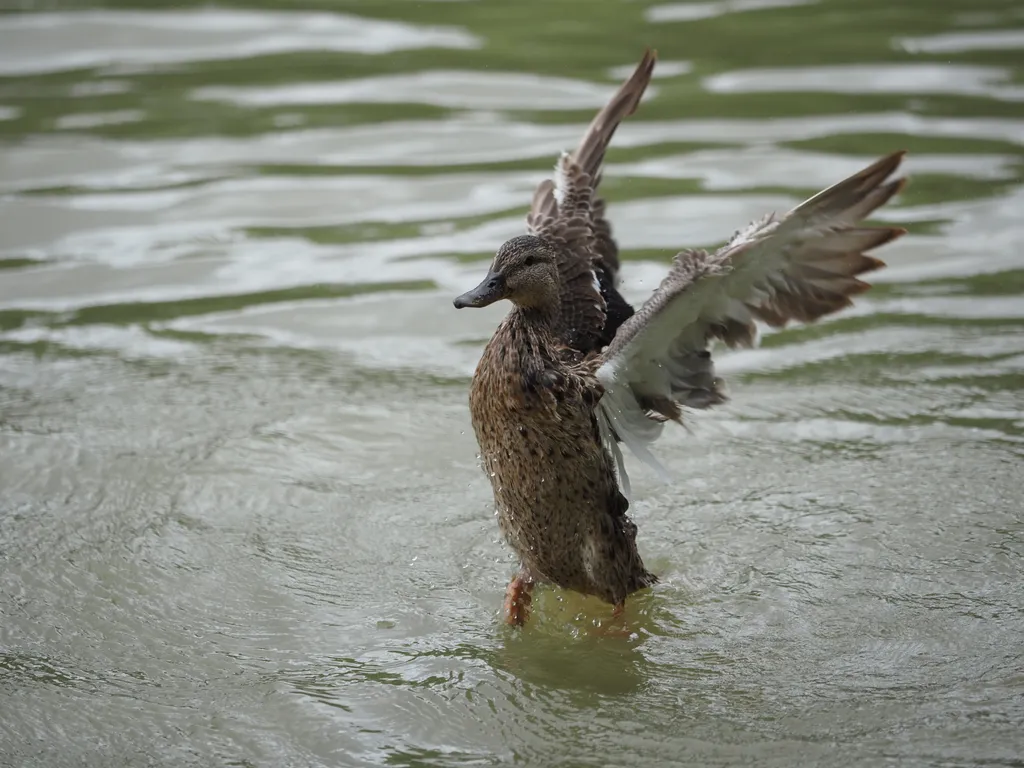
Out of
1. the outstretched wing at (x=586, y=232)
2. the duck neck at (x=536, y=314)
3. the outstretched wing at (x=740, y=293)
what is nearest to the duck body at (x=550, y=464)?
the duck neck at (x=536, y=314)

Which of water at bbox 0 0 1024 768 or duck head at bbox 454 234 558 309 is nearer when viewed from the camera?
water at bbox 0 0 1024 768

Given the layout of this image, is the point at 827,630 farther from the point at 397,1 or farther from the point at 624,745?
the point at 397,1

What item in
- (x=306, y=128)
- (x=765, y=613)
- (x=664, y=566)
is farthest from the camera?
(x=306, y=128)

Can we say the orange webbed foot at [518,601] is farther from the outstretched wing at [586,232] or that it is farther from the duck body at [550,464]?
the outstretched wing at [586,232]

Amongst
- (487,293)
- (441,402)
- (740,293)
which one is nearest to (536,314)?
(487,293)

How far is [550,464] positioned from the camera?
19.2 feet

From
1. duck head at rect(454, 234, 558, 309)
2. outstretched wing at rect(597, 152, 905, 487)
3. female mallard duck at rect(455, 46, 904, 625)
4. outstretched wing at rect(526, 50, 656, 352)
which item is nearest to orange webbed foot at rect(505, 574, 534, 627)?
female mallard duck at rect(455, 46, 904, 625)

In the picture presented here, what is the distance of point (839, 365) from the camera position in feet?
26.4

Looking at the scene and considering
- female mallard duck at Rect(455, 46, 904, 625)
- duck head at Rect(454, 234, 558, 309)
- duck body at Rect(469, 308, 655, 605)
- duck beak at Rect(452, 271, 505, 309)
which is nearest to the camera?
female mallard duck at Rect(455, 46, 904, 625)

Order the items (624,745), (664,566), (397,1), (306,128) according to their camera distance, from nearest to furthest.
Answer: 1. (624,745)
2. (664,566)
3. (306,128)
4. (397,1)

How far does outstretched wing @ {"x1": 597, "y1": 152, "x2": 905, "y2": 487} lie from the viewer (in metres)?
5.21

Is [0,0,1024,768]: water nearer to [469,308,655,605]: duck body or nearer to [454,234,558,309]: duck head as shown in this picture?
[469,308,655,605]: duck body

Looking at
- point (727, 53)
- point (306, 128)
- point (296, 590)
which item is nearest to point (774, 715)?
point (296, 590)

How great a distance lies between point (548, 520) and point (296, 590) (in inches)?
43.8
